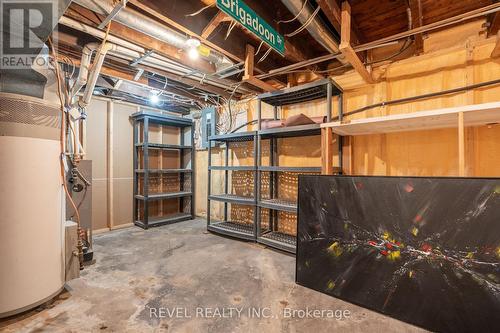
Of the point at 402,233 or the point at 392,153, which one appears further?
the point at 392,153

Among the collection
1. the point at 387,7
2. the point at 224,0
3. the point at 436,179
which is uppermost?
the point at 387,7

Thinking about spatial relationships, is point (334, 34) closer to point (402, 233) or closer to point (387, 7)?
point (387, 7)

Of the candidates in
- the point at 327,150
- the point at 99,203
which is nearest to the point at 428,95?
the point at 327,150

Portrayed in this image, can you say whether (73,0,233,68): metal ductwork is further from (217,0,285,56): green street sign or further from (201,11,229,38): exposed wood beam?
(217,0,285,56): green street sign

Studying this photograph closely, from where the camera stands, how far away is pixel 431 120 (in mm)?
1923

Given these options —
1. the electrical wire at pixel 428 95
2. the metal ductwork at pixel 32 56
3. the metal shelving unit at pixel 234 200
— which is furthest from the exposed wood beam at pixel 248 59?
the metal ductwork at pixel 32 56

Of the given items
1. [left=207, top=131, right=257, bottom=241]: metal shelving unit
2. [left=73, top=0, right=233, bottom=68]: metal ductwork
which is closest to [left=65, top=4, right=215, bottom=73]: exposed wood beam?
[left=73, top=0, right=233, bottom=68]: metal ductwork

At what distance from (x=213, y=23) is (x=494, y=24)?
2.46 meters

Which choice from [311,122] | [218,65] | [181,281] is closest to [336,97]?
[311,122]

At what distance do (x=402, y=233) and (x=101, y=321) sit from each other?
2.25 metres

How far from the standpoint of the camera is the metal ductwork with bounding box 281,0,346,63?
174 cm

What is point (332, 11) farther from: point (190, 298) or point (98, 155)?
point (98, 155)

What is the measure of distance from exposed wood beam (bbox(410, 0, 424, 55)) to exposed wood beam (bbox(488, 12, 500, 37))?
49cm

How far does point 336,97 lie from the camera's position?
3031mm
